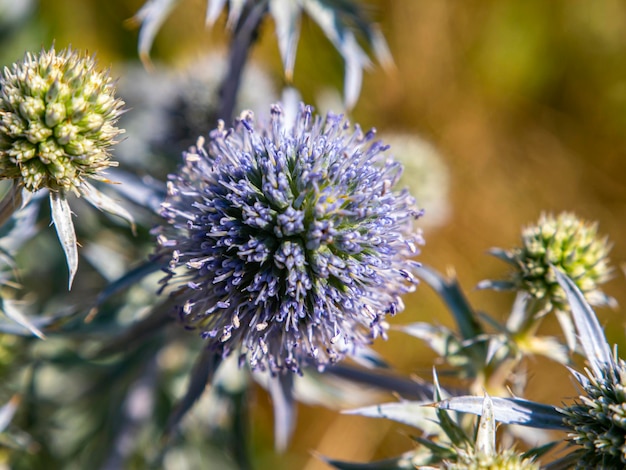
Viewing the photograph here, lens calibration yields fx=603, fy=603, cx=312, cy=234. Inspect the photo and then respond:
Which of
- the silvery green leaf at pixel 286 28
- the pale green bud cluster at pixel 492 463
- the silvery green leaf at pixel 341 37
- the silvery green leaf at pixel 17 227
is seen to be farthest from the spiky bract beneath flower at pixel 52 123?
the pale green bud cluster at pixel 492 463

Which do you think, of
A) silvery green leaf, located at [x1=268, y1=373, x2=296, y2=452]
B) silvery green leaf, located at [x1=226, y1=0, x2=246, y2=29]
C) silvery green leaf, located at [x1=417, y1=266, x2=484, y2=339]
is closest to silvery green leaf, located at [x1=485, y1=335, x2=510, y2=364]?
silvery green leaf, located at [x1=417, y1=266, x2=484, y2=339]

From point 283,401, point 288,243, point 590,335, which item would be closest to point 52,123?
point 288,243

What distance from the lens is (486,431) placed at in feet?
4.96

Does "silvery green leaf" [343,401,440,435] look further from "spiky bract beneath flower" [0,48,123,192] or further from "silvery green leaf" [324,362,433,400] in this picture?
"spiky bract beneath flower" [0,48,123,192]

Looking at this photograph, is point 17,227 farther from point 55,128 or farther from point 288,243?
point 288,243

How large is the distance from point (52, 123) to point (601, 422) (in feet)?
5.12

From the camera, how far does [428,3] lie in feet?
15.2

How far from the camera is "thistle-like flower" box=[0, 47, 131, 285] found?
144 centimetres

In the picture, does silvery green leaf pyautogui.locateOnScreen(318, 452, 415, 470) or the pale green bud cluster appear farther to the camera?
silvery green leaf pyautogui.locateOnScreen(318, 452, 415, 470)

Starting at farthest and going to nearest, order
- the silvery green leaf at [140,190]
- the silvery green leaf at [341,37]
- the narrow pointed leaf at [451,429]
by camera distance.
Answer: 1. the silvery green leaf at [341,37]
2. the silvery green leaf at [140,190]
3. the narrow pointed leaf at [451,429]

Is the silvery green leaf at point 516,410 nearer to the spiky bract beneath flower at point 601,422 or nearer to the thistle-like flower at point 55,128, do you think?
the spiky bract beneath flower at point 601,422

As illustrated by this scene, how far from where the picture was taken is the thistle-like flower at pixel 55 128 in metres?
1.44

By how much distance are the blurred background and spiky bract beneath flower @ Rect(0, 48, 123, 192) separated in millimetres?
2787

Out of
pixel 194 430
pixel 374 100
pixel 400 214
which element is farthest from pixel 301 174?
pixel 374 100
